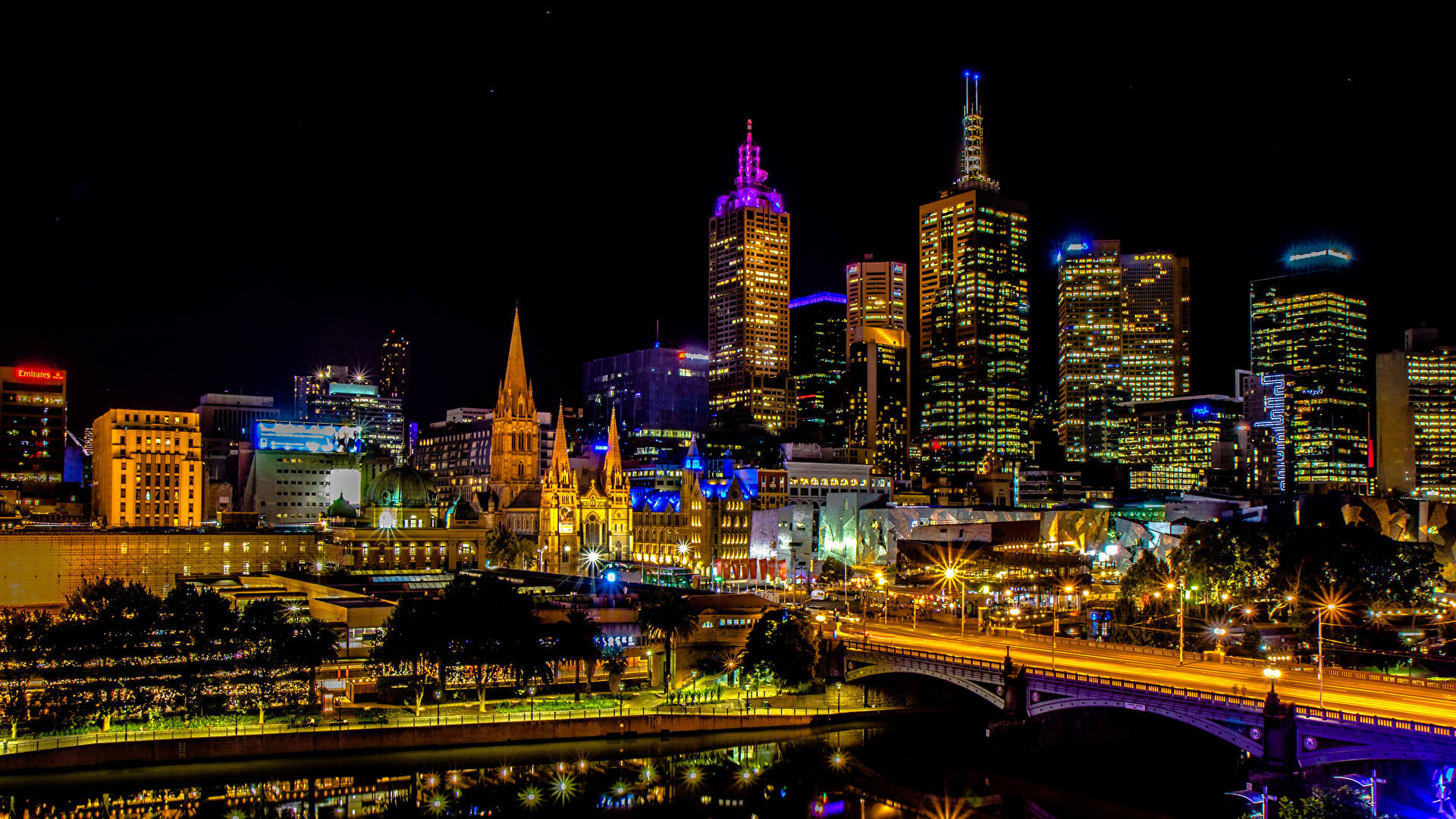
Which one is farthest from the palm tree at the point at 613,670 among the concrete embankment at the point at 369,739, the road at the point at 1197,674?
the road at the point at 1197,674

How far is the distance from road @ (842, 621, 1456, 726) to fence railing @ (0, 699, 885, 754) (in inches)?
467

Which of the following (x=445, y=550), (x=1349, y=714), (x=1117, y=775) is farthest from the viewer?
(x=445, y=550)

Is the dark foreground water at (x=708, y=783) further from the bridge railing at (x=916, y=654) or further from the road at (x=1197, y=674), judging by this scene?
the bridge railing at (x=916, y=654)

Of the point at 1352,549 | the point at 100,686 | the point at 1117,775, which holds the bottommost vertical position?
the point at 1117,775

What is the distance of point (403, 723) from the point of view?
86.8m

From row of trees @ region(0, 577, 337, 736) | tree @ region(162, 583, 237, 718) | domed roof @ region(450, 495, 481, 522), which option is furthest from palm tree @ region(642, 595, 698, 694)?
domed roof @ region(450, 495, 481, 522)

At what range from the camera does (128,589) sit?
333 ft

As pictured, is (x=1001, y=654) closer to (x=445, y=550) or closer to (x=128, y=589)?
(x=128, y=589)

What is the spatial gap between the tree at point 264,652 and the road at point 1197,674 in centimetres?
4589

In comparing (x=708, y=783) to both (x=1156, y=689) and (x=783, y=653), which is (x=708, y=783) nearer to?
(x=783, y=653)

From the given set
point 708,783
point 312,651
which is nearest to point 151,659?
point 312,651

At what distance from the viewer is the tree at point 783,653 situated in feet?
325

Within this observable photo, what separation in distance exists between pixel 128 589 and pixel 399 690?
87.9 ft

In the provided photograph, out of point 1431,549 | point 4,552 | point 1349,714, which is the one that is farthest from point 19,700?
point 1431,549
